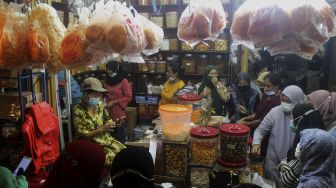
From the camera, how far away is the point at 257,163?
7.46 feet

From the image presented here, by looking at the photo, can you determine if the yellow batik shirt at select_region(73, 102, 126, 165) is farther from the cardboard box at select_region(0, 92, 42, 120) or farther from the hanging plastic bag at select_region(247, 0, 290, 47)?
the hanging plastic bag at select_region(247, 0, 290, 47)

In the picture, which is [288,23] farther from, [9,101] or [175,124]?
[9,101]

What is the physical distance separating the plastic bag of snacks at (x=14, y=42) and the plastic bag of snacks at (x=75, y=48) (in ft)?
0.74

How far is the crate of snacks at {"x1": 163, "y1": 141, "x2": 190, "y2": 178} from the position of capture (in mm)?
2072

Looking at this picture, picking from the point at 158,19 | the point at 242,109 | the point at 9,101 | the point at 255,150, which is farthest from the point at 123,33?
the point at 158,19

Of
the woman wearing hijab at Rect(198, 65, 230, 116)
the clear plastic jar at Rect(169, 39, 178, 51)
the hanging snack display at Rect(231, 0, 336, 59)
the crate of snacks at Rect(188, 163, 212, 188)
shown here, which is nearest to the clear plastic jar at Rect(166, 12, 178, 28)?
the clear plastic jar at Rect(169, 39, 178, 51)

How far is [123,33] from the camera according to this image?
1.71 meters

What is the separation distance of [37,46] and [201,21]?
3.24 feet

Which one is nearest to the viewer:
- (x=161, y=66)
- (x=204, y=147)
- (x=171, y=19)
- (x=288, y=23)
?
(x=288, y=23)

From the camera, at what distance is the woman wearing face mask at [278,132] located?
2.86m

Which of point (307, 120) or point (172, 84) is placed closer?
point (307, 120)

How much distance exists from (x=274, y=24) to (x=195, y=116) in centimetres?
125

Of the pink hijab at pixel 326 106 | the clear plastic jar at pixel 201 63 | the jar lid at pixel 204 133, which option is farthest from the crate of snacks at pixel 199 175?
the clear plastic jar at pixel 201 63

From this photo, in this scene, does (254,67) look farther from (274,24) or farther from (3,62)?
(3,62)
